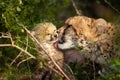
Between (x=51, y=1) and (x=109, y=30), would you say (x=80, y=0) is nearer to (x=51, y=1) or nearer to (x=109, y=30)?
Answer: (x=51, y=1)

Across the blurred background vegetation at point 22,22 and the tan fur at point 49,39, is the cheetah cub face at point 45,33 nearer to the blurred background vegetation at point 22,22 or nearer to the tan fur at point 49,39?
the tan fur at point 49,39

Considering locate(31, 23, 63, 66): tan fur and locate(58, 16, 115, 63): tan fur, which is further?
locate(31, 23, 63, 66): tan fur

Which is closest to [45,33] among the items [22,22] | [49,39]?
[49,39]

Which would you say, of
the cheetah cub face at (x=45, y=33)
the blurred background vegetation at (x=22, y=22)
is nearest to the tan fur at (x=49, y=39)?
the cheetah cub face at (x=45, y=33)

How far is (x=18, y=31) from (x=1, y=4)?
0.37m

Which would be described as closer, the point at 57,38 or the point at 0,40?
the point at 57,38

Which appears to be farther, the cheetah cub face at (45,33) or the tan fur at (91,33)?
the cheetah cub face at (45,33)

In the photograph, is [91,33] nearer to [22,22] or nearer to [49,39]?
[49,39]

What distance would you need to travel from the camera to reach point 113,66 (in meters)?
3.89

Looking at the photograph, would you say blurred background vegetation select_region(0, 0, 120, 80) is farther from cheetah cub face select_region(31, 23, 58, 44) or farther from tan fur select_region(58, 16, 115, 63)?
tan fur select_region(58, 16, 115, 63)

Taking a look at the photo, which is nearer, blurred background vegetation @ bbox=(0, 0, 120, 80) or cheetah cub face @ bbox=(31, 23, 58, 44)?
blurred background vegetation @ bbox=(0, 0, 120, 80)

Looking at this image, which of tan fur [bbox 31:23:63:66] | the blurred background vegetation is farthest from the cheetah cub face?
the blurred background vegetation

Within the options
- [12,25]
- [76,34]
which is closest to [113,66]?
[76,34]

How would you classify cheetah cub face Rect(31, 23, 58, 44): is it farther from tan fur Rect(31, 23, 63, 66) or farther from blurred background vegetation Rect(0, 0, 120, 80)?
blurred background vegetation Rect(0, 0, 120, 80)
